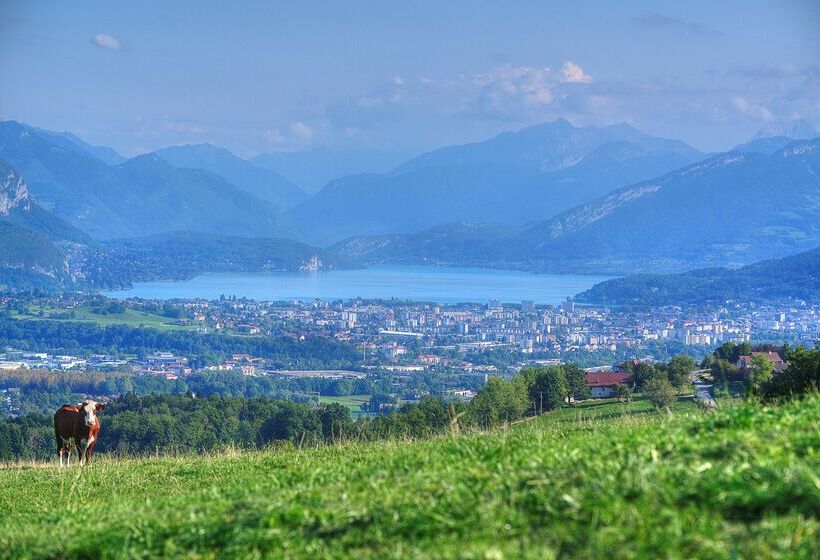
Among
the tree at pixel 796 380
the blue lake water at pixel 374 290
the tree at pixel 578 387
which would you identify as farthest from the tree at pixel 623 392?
the blue lake water at pixel 374 290

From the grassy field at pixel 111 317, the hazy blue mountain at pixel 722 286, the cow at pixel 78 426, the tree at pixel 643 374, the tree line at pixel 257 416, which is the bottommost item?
the tree line at pixel 257 416

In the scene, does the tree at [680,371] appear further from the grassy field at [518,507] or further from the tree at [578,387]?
the grassy field at [518,507]

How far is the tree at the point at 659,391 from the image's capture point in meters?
30.1

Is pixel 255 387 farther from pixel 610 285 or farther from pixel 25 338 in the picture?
pixel 610 285

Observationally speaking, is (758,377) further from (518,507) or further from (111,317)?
(111,317)

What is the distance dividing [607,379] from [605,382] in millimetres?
939

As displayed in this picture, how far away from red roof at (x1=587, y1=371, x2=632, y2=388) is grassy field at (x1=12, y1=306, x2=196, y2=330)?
80.3 metres

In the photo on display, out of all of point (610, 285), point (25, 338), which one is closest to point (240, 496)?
point (25, 338)

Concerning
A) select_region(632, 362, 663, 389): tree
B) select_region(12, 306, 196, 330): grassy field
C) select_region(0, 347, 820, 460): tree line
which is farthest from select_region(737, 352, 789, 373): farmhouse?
select_region(12, 306, 196, 330): grassy field

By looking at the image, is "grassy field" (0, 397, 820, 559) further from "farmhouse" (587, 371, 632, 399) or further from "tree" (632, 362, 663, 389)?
"farmhouse" (587, 371, 632, 399)

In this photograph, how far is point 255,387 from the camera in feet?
255

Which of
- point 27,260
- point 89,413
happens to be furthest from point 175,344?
point 89,413

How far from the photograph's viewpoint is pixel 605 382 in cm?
4081

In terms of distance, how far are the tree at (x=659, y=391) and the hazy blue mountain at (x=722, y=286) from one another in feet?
347
